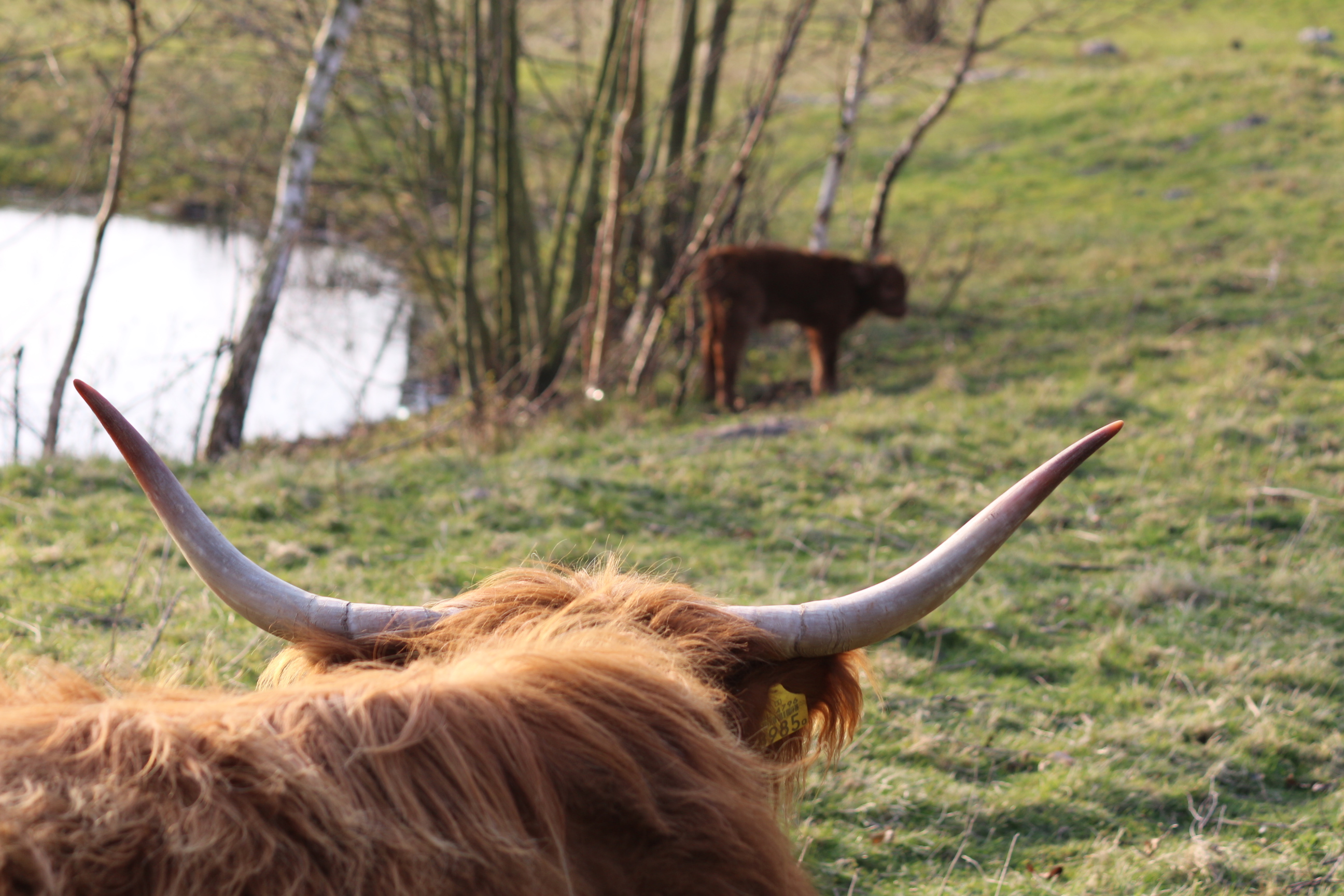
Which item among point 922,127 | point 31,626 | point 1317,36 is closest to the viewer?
point 31,626

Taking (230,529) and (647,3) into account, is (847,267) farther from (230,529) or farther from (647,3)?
(230,529)

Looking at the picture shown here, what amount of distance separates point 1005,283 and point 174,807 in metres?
13.7

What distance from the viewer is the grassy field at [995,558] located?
3.01 meters

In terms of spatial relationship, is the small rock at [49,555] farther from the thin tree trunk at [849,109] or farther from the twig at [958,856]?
the thin tree trunk at [849,109]

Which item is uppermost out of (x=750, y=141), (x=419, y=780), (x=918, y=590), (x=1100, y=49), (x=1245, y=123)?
(x=1100, y=49)

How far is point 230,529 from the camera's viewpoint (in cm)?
506

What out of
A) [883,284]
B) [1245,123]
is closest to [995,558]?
[883,284]

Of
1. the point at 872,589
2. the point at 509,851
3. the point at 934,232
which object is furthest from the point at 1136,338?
the point at 509,851

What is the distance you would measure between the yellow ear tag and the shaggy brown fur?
0.84 ft

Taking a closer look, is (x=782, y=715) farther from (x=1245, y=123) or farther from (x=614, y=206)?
(x=1245, y=123)

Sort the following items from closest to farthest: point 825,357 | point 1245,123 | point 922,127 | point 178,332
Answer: point 825,357 < point 178,332 < point 922,127 < point 1245,123

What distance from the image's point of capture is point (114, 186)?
23.9 ft

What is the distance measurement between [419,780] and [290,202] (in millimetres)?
6799

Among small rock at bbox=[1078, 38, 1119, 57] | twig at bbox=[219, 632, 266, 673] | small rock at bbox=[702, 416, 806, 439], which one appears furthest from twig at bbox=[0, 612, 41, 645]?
small rock at bbox=[1078, 38, 1119, 57]
